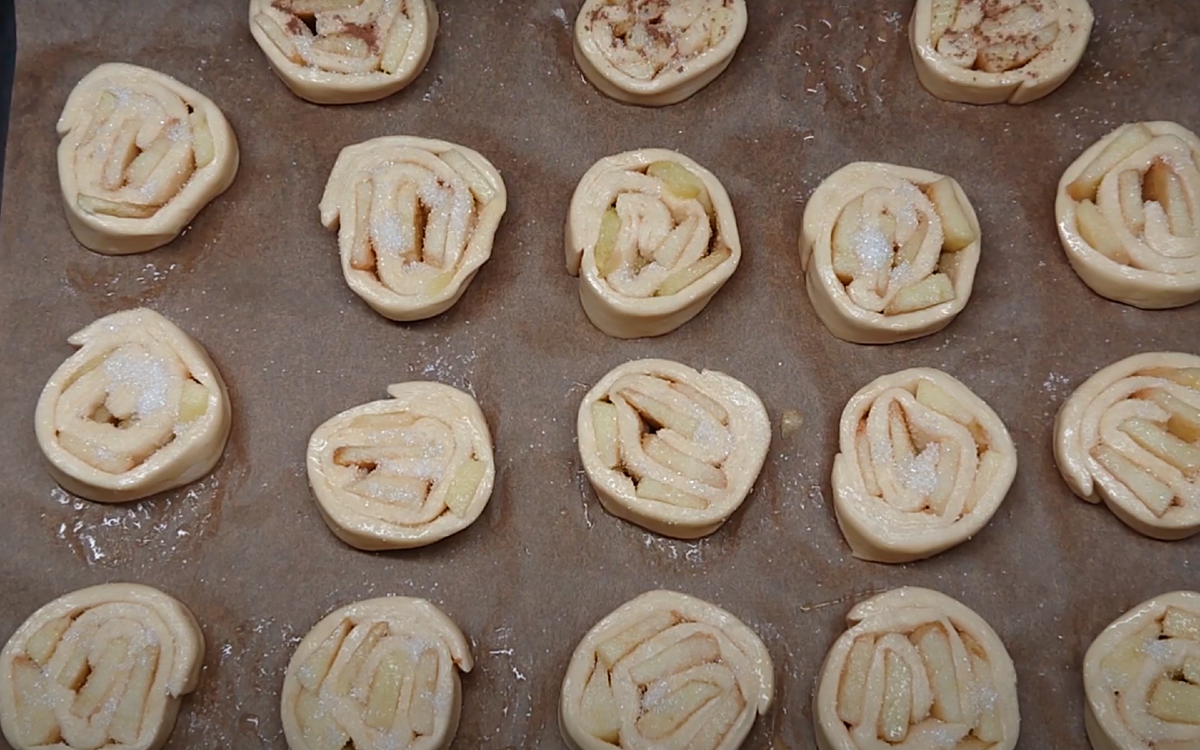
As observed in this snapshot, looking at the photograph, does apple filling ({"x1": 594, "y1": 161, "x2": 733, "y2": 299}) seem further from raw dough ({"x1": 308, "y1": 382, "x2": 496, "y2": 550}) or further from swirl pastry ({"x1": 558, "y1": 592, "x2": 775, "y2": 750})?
swirl pastry ({"x1": 558, "y1": 592, "x2": 775, "y2": 750})

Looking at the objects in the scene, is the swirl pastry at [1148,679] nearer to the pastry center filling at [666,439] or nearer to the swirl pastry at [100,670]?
the pastry center filling at [666,439]

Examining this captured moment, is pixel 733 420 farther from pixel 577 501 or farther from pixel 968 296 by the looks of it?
pixel 968 296

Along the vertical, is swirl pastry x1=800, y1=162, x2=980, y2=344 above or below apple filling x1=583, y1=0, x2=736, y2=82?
below

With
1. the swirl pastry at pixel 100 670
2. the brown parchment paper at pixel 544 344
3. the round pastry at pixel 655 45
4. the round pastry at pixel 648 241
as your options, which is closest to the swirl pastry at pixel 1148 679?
the brown parchment paper at pixel 544 344

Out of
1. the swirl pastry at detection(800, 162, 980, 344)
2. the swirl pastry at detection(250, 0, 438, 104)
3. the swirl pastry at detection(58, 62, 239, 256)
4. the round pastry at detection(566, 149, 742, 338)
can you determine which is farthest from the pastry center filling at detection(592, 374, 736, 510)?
the swirl pastry at detection(58, 62, 239, 256)

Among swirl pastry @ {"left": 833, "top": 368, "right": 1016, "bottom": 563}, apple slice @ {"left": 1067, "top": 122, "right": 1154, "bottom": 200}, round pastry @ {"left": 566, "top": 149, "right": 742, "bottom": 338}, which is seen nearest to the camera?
swirl pastry @ {"left": 833, "top": 368, "right": 1016, "bottom": 563}
